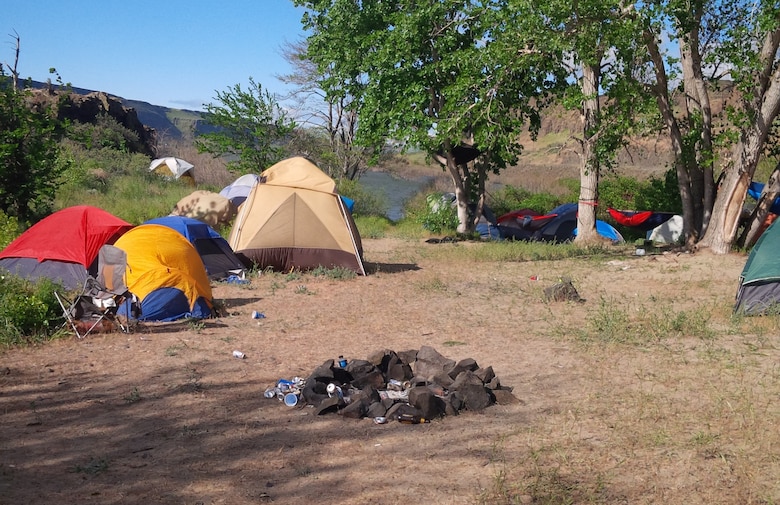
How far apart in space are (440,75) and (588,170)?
14.9 feet

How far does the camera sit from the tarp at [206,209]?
17734 mm

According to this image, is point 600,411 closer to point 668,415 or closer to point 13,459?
point 668,415

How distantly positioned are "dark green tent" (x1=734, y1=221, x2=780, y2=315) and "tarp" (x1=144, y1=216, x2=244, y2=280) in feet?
25.5

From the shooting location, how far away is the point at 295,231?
43.2ft

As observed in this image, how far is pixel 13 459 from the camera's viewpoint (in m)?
4.90

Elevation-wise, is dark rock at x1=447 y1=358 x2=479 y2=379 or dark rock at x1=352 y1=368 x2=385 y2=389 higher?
dark rock at x1=447 y1=358 x2=479 y2=379

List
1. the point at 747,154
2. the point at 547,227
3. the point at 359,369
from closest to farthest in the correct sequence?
the point at 359,369
the point at 747,154
the point at 547,227

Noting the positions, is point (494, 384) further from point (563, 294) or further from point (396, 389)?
point (563, 294)

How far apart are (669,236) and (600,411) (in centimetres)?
1457

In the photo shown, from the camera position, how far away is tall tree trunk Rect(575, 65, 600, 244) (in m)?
16.6

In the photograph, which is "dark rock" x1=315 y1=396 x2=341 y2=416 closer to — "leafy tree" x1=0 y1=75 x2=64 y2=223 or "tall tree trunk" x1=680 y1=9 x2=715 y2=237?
"tall tree trunk" x1=680 y1=9 x2=715 y2=237

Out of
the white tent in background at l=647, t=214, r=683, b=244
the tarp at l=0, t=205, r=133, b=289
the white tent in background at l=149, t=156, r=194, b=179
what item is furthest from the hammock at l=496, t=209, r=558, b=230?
the white tent in background at l=149, t=156, r=194, b=179

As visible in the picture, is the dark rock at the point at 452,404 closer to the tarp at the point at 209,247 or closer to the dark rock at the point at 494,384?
the dark rock at the point at 494,384

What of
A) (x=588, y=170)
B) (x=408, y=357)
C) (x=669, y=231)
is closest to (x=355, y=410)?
(x=408, y=357)
